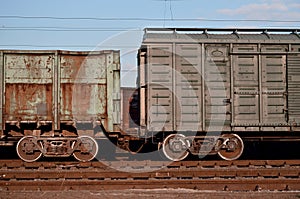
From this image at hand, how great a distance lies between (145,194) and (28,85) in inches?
246

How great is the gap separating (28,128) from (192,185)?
6.02m

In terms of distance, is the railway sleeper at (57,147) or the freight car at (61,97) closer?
the railway sleeper at (57,147)

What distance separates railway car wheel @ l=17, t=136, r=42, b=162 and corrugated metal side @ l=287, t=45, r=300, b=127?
819cm

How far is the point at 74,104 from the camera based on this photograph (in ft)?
48.8

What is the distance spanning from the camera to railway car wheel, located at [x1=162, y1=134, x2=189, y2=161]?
14.4 meters

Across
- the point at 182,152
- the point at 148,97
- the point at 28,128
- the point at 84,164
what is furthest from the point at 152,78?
the point at 28,128

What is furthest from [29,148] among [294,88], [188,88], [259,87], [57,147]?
[294,88]

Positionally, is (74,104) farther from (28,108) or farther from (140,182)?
(140,182)

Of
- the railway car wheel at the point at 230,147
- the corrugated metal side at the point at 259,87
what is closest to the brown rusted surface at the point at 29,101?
the railway car wheel at the point at 230,147

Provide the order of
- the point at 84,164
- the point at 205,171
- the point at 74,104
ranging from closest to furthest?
the point at 205,171 < the point at 84,164 < the point at 74,104

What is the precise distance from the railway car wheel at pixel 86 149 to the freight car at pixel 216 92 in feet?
5.10

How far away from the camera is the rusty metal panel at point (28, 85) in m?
14.7

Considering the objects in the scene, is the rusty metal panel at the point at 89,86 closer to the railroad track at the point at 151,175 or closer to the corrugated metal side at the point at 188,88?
the railroad track at the point at 151,175

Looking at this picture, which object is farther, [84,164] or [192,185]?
[84,164]
